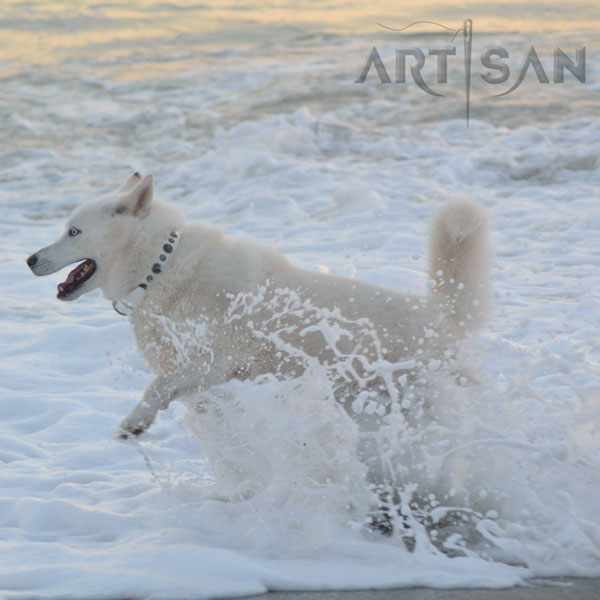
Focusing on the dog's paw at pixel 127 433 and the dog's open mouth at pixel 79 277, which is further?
the dog's open mouth at pixel 79 277

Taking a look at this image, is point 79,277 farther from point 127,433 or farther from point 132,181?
point 127,433

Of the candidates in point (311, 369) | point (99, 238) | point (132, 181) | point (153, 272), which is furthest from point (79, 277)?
point (311, 369)

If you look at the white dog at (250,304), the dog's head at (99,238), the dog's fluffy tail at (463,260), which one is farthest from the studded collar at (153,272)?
the dog's fluffy tail at (463,260)

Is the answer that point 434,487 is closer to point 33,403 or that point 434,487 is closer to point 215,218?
point 33,403

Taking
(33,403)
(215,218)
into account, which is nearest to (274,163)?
(215,218)

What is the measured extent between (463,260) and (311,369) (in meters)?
0.84

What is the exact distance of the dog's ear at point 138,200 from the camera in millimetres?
4098

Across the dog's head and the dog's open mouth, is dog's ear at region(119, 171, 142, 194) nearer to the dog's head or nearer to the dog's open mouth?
the dog's head

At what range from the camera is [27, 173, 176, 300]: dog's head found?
4.15m

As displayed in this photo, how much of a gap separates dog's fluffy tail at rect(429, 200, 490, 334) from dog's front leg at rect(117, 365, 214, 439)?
1125mm

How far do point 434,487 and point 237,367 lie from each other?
98 cm

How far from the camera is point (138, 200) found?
414cm

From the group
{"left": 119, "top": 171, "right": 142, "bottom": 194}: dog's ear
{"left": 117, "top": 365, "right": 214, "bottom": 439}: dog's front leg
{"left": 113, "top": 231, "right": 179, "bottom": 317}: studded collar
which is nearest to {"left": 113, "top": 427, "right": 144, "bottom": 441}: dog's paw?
{"left": 117, "top": 365, "right": 214, "bottom": 439}: dog's front leg

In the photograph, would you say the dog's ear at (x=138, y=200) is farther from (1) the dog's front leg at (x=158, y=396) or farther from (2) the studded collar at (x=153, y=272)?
(1) the dog's front leg at (x=158, y=396)
